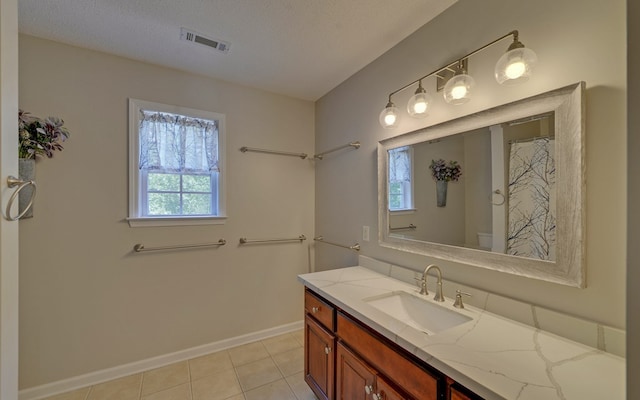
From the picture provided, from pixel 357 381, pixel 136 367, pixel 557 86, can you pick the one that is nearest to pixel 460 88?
pixel 557 86

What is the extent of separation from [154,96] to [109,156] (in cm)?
59

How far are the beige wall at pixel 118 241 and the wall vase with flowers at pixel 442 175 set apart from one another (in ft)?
5.12

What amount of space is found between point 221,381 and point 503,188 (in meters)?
2.24

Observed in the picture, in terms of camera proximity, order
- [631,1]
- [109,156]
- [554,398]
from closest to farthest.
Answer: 1. [631,1]
2. [554,398]
3. [109,156]

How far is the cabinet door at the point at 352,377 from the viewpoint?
118cm

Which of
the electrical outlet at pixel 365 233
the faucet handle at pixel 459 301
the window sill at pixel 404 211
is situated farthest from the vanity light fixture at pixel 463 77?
the faucet handle at pixel 459 301

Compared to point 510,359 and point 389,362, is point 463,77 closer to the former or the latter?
point 510,359

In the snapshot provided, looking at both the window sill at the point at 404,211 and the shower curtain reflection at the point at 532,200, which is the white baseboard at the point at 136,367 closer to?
the window sill at the point at 404,211

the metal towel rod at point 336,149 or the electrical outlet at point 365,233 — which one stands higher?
the metal towel rod at point 336,149

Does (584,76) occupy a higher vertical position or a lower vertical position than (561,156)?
higher

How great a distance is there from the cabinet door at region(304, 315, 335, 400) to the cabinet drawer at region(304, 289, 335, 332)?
4 centimetres

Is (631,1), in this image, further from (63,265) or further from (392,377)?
(63,265)

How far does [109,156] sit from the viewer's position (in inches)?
76.2

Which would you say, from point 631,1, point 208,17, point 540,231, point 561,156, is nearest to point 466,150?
point 561,156
